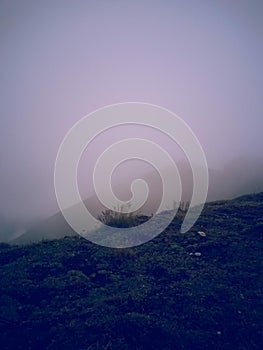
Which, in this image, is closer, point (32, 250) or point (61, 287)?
point (61, 287)

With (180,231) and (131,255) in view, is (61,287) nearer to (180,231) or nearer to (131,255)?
(131,255)

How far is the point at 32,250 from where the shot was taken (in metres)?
13.2

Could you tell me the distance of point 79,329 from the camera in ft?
28.0

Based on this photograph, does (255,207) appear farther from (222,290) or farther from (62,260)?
(62,260)

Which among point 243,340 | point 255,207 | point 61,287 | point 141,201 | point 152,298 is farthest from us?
point 141,201

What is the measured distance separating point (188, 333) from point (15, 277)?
250 inches

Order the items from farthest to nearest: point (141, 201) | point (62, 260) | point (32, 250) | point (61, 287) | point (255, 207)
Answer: point (141, 201) → point (255, 207) → point (32, 250) → point (62, 260) → point (61, 287)

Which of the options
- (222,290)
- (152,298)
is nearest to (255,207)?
(222,290)

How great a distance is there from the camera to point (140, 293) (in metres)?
9.88

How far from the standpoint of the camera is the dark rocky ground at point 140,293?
8.34m

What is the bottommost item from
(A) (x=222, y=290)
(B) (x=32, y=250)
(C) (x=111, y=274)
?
(A) (x=222, y=290)

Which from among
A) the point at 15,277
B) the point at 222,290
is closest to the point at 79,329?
the point at 15,277

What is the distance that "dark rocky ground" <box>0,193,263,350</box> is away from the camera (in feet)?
27.4

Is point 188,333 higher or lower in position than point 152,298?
lower
